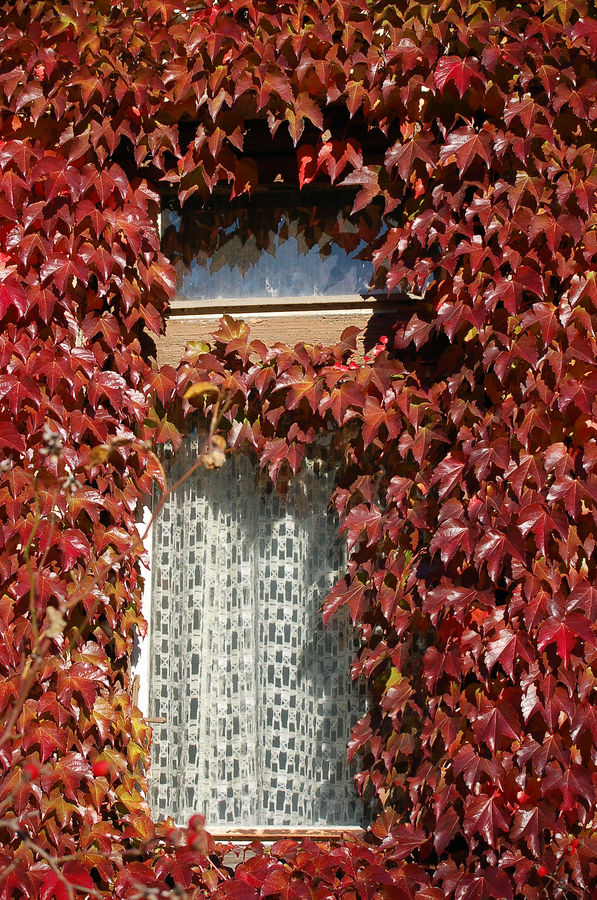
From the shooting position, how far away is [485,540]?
96.0 inches

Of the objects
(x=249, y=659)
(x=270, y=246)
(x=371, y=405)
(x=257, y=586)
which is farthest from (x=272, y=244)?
(x=249, y=659)

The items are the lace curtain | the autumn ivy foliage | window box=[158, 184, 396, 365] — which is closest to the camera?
the autumn ivy foliage

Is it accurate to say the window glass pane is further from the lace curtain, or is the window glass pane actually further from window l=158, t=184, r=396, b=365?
the lace curtain

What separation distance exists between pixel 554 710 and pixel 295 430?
1.11 m

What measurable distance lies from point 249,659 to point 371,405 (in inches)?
36.0

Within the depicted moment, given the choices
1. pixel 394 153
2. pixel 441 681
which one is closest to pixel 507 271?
pixel 394 153

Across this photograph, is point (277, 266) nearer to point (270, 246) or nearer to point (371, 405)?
point (270, 246)

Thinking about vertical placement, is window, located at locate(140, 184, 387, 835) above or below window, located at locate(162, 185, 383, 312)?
below

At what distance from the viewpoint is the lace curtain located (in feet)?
9.07

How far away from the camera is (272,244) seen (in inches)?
118

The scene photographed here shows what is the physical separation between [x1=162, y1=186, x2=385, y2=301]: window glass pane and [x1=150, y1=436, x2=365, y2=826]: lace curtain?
61cm

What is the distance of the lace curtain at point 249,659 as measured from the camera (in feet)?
9.07

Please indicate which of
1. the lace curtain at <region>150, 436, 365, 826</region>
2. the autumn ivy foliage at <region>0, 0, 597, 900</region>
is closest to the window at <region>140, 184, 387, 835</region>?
the lace curtain at <region>150, 436, 365, 826</region>

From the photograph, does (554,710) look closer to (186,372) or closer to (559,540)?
(559,540)
